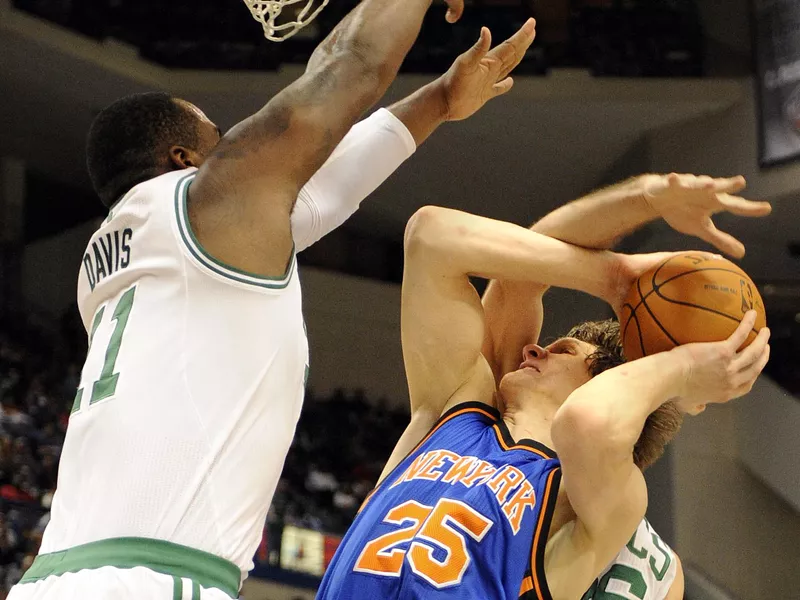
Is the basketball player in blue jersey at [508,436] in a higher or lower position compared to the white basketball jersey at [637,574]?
higher

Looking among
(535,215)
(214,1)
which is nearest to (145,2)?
(214,1)

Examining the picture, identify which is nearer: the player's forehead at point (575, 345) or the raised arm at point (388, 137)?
the raised arm at point (388, 137)

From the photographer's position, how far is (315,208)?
218cm

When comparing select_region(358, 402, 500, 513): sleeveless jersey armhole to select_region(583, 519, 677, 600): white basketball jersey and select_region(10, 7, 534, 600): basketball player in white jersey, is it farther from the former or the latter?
select_region(10, 7, 534, 600): basketball player in white jersey

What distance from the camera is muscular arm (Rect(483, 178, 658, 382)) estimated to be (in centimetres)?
254

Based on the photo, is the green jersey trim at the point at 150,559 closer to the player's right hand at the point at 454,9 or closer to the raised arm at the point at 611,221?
the raised arm at the point at 611,221

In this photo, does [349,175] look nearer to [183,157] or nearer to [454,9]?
[183,157]

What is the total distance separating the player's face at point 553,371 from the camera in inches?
109

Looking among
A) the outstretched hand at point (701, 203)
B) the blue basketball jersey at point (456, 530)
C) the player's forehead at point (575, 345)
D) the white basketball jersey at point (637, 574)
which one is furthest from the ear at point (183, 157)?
the white basketball jersey at point (637, 574)

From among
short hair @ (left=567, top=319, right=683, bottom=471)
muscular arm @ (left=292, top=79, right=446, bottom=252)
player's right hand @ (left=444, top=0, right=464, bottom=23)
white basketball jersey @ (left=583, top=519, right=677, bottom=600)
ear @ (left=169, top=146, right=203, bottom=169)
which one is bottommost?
white basketball jersey @ (left=583, top=519, right=677, bottom=600)

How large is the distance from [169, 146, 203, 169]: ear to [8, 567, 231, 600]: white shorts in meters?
0.85

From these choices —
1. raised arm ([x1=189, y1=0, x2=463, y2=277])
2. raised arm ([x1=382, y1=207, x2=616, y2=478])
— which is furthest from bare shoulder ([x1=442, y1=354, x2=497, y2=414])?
raised arm ([x1=189, y1=0, x2=463, y2=277])

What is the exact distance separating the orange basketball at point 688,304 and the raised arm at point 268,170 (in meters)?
0.89

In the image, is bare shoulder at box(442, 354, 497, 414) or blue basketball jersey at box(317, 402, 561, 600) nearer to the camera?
blue basketball jersey at box(317, 402, 561, 600)
